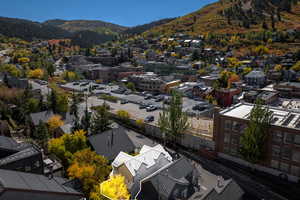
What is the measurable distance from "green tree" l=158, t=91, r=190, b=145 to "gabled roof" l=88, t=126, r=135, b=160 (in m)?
5.77

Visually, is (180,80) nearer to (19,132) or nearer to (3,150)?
(19,132)

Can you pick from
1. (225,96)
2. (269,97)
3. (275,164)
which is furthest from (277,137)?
(225,96)

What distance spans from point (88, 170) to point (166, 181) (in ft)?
24.7

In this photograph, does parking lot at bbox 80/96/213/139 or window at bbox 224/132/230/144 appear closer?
window at bbox 224/132/230/144

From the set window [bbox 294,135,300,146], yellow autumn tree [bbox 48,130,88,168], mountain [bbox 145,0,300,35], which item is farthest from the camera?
mountain [bbox 145,0,300,35]

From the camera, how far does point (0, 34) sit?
155 meters

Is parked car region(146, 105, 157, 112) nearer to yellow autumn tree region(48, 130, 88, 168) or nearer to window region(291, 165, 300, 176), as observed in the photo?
yellow autumn tree region(48, 130, 88, 168)

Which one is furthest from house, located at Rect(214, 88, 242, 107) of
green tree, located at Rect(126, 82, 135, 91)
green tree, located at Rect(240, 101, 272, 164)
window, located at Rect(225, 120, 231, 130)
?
green tree, located at Rect(240, 101, 272, 164)

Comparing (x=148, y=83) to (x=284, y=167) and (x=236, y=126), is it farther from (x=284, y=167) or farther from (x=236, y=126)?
(x=284, y=167)

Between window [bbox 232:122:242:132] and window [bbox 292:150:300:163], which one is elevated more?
window [bbox 232:122:242:132]

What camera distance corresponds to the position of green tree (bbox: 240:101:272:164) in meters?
24.1

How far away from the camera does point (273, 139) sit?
24625 mm

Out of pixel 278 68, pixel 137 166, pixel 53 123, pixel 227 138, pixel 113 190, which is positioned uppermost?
pixel 278 68

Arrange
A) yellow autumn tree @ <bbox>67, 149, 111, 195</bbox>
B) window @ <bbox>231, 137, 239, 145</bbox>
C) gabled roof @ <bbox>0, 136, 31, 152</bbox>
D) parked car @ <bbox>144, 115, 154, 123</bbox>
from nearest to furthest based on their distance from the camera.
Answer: yellow autumn tree @ <bbox>67, 149, 111, 195</bbox>
gabled roof @ <bbox>0, 136, 31, 152</bbox>
window @ <bbox>231, 137, 239, 145</bbox>
parked car @ <bbox>144, 115, 154, 123</bbox>
